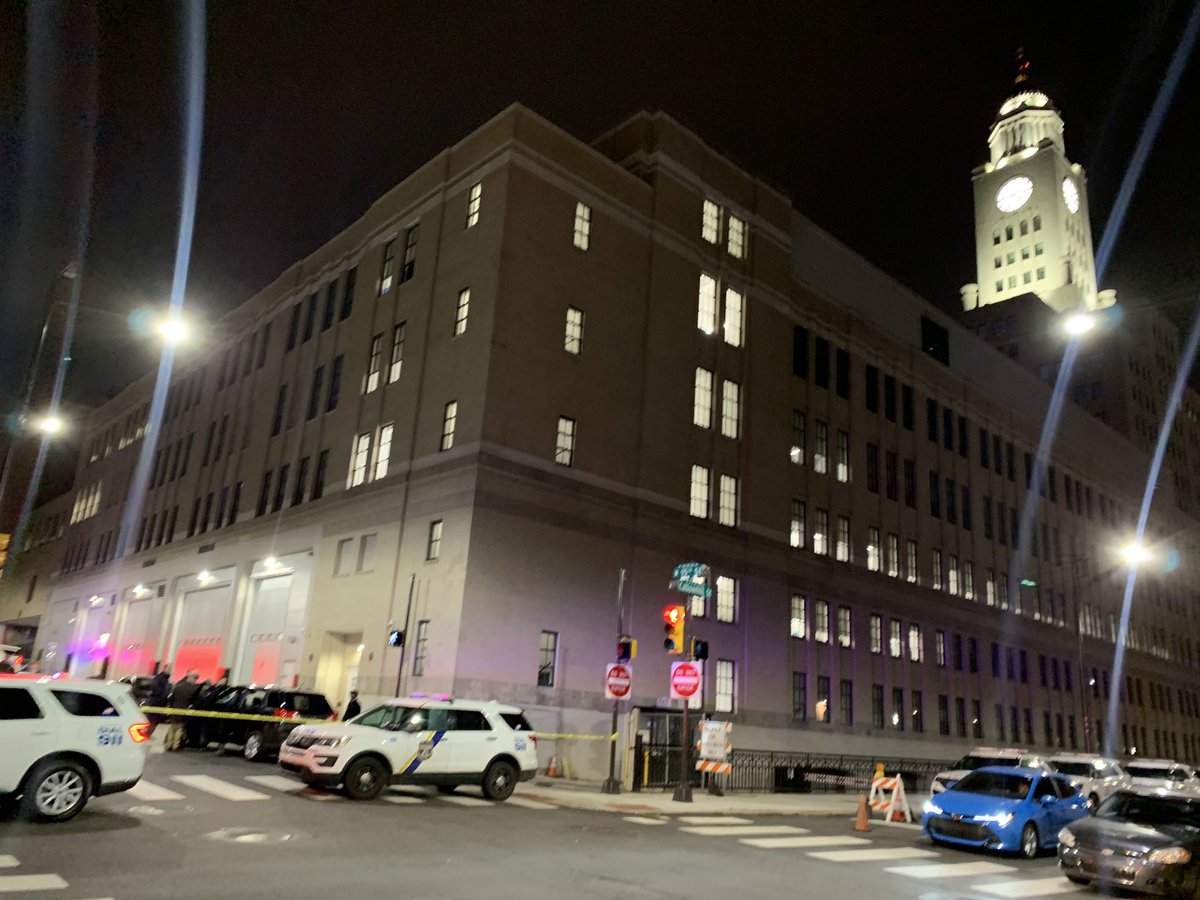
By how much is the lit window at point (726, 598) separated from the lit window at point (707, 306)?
1002 cm

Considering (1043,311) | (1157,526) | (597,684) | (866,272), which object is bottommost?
(597,684)

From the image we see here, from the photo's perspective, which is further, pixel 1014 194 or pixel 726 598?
pixel 1014 194

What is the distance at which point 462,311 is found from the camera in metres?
31.1

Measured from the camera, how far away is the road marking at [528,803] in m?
17.5

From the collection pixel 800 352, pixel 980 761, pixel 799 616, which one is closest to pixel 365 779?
pixel 980 761

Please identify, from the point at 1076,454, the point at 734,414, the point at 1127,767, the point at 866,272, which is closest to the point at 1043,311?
the point at 1076,454

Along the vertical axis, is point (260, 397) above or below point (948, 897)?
above

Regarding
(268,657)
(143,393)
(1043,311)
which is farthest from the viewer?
(1043,311)

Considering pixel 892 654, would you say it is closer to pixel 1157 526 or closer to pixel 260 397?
pixel 260 397

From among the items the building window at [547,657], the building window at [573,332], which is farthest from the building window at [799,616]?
the building window at [573,332]

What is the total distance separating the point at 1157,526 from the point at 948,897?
74085mm

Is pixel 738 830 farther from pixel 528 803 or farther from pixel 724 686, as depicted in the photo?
pixel 724 686

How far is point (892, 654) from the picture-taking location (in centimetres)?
4197

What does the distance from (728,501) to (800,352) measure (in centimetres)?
940
